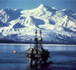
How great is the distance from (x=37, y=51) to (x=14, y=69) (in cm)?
552

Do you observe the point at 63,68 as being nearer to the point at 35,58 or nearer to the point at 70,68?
the point at 70,68

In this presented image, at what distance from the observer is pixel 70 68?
5997 cm

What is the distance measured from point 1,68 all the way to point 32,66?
256 inches

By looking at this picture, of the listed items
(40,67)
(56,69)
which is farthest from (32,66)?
(56,69)

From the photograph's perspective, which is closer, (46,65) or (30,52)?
(30,52)

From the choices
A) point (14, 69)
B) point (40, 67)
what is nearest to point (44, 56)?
point (40, 67)

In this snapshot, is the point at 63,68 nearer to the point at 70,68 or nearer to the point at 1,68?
the point at 70,68

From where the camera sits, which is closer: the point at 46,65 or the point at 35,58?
the point at 35,58

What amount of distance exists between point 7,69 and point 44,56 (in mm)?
8136

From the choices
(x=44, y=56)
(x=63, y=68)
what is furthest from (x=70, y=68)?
(x=44, y=56)

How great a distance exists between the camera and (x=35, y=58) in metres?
59.5

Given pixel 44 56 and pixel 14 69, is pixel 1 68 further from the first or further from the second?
pixel 44 56

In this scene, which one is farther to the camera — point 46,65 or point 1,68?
point 46,65

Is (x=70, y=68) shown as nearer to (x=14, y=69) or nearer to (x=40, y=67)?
(x=40, y=67)
